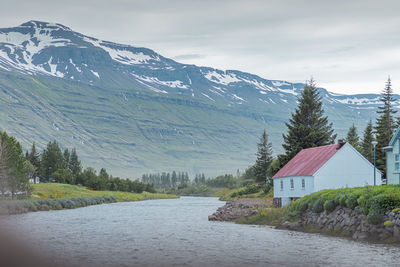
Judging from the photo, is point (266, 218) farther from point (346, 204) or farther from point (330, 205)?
point (346, 204)

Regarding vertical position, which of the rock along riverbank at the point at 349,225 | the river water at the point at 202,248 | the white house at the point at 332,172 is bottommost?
the river water at the point at 202,248

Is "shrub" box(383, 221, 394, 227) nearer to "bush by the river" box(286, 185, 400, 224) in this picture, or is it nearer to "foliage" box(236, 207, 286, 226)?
"bush by the river" box(286, 185, 400, 224)

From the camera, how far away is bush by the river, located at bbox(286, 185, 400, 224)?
35219 mm

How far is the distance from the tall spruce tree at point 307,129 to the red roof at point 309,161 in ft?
39.6

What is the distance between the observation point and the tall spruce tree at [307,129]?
79.8 metres

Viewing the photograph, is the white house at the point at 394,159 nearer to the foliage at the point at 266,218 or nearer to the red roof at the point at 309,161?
the red roof at the point at 309,161

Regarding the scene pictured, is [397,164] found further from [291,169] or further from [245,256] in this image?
[245,256]

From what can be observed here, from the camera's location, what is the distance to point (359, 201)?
3762 cm

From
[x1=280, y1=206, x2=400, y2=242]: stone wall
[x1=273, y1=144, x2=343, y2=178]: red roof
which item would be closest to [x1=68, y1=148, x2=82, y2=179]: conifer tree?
[x1=273, y1=144, x2=343, y2=178]: red roof

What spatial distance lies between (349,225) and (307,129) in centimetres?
4255

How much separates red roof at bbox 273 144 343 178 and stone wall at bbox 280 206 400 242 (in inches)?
545

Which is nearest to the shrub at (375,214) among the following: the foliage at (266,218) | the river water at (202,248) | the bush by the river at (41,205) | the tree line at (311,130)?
the river water at (202,248)

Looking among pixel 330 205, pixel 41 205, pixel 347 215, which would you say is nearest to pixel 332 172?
pixel 330 205

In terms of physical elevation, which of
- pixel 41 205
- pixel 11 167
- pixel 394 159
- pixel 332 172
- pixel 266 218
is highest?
pixel 11 167
